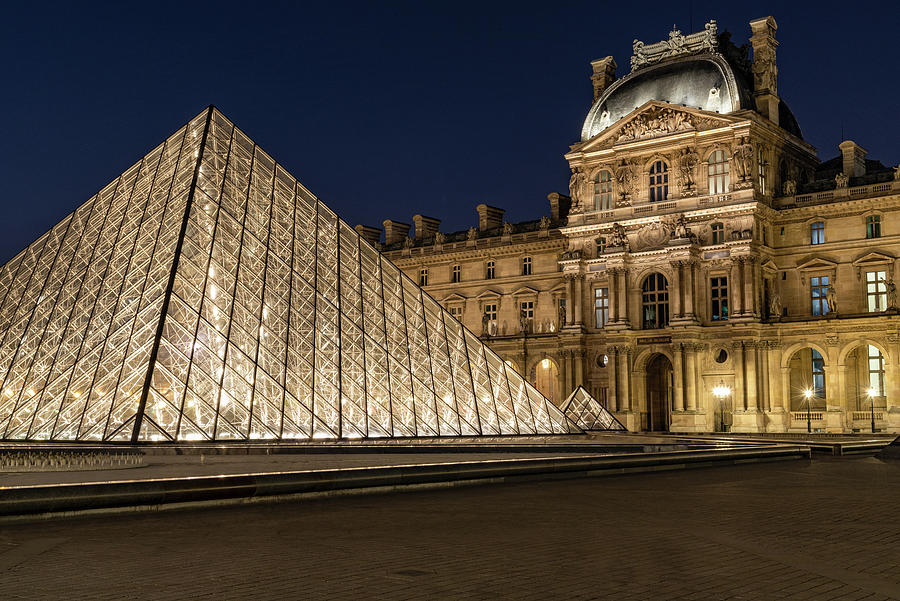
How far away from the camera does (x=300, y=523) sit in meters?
10.4

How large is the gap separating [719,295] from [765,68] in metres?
10.4

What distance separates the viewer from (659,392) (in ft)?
163

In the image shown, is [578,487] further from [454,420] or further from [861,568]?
[454,420]

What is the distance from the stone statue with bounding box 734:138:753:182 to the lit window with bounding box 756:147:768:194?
116 centimetres

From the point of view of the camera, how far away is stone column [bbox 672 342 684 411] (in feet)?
147

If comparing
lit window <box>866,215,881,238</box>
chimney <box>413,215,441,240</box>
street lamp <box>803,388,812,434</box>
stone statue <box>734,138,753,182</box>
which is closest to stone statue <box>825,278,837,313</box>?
lit window <box>866,215,881,238</box>

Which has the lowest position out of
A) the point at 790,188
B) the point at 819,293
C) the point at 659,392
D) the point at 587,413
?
the point at 587,413

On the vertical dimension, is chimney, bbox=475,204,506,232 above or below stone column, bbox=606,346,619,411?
above

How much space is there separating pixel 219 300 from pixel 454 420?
21.9 ft

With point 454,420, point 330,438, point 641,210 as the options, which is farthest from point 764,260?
point 330,438

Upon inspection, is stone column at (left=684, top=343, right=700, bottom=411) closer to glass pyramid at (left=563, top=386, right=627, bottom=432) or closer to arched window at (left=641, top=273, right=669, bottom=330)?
Answer: arched window at (left=641, top=273, right=669, bottom=330)

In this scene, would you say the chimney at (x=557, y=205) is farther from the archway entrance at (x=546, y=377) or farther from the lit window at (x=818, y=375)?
the lit window at (x=818, y=375)

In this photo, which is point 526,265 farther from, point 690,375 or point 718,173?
point 690,375

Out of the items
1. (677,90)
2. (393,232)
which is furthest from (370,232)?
(677,90)
